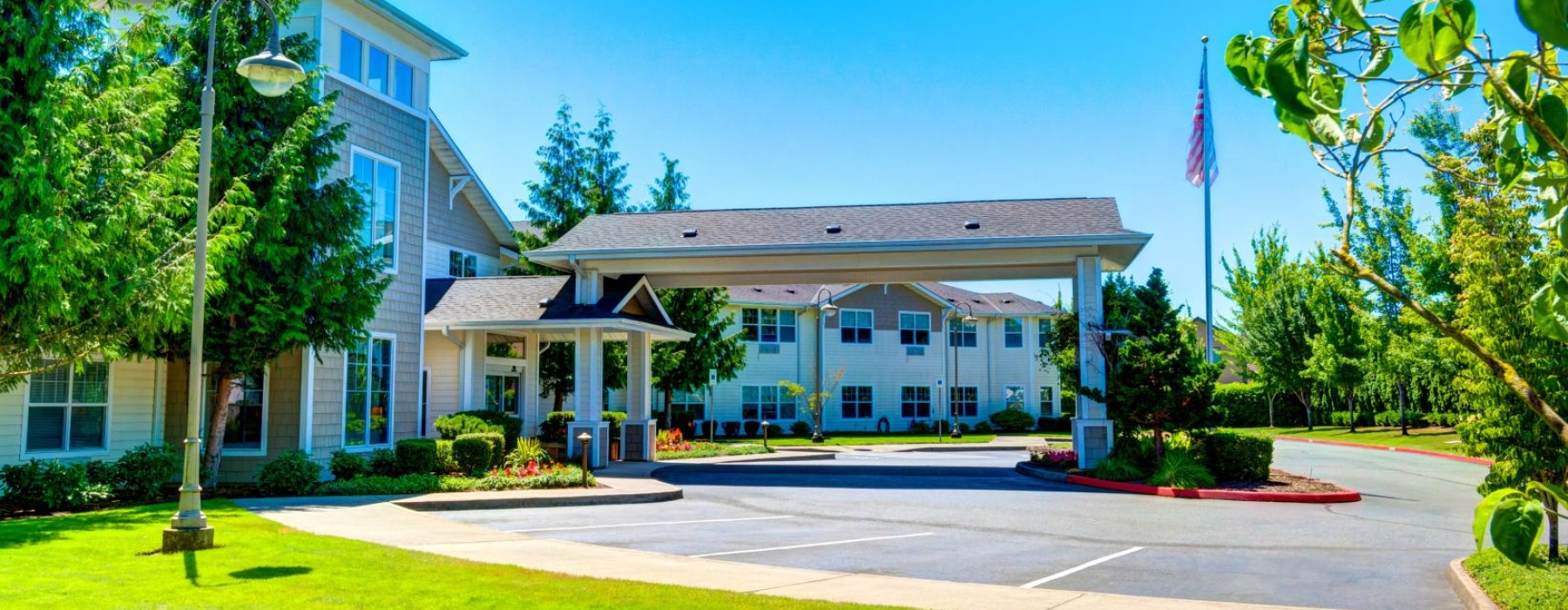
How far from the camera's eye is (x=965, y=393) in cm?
4975

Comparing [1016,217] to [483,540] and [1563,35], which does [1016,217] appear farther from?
[1563,35]

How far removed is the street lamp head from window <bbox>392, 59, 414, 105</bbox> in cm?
1111

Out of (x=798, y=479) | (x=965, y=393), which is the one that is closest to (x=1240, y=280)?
(x=965, y=393)

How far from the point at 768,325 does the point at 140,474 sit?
30759 millimetres

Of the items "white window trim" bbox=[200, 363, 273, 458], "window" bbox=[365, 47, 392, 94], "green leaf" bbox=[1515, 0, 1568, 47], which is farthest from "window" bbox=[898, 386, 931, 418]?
"green leaf" bbox=[1515, 0, 1568, 47]

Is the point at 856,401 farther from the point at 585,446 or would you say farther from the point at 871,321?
the point at 585,446

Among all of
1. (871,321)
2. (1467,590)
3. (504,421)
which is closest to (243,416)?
(504,421)

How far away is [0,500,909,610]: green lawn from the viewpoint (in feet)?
27.6

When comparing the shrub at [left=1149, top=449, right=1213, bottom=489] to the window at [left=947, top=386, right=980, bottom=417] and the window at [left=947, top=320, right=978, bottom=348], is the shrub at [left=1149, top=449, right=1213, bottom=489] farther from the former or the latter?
the window at [left=947, top=386, right=980, bottom=417]

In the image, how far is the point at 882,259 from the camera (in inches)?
940

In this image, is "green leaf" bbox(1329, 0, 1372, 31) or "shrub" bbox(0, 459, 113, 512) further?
"shrub" bbox(0, 459, 113, 512)

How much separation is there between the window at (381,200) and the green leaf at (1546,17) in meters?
20.2

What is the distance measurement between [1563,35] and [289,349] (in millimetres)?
18733

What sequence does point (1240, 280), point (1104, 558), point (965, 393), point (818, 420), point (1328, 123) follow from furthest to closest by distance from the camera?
1. point (1240, 280)
2. point (965, 393)
3. point (818, 420)
4. point (1104, 558)
5. point (1328, 123)
